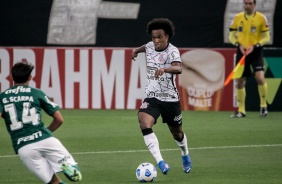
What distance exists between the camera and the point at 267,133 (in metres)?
17.6

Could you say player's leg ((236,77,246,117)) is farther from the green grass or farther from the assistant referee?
the green grass

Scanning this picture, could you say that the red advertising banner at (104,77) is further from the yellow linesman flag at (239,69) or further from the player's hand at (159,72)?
the player's hand at (159,72)

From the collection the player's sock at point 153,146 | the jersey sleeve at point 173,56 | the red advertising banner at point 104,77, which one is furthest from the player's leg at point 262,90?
the player's sock at point 153,146

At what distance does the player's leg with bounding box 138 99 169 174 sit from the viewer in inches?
473

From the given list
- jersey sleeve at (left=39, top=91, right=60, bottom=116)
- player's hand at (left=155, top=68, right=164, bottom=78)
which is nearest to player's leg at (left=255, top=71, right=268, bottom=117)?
player's hand at (left=155, top=68, right=164, bottom=78)

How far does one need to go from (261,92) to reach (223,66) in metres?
1.77

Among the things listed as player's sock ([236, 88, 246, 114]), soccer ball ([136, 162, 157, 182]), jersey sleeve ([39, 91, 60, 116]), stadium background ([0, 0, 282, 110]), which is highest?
jersey sleeve ([39, 91, 60, 116])

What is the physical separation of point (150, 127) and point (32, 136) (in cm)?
281

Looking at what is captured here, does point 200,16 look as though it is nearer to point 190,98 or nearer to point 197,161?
point 190,98

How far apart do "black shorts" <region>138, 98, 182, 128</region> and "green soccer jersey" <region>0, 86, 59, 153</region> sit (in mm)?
2822

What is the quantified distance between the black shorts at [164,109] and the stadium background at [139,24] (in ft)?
33.3

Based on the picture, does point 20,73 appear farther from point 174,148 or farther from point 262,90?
point 262,90

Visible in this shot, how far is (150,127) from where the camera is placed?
484 inches

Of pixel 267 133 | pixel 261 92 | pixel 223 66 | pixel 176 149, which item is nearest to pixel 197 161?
pixel 176 149
